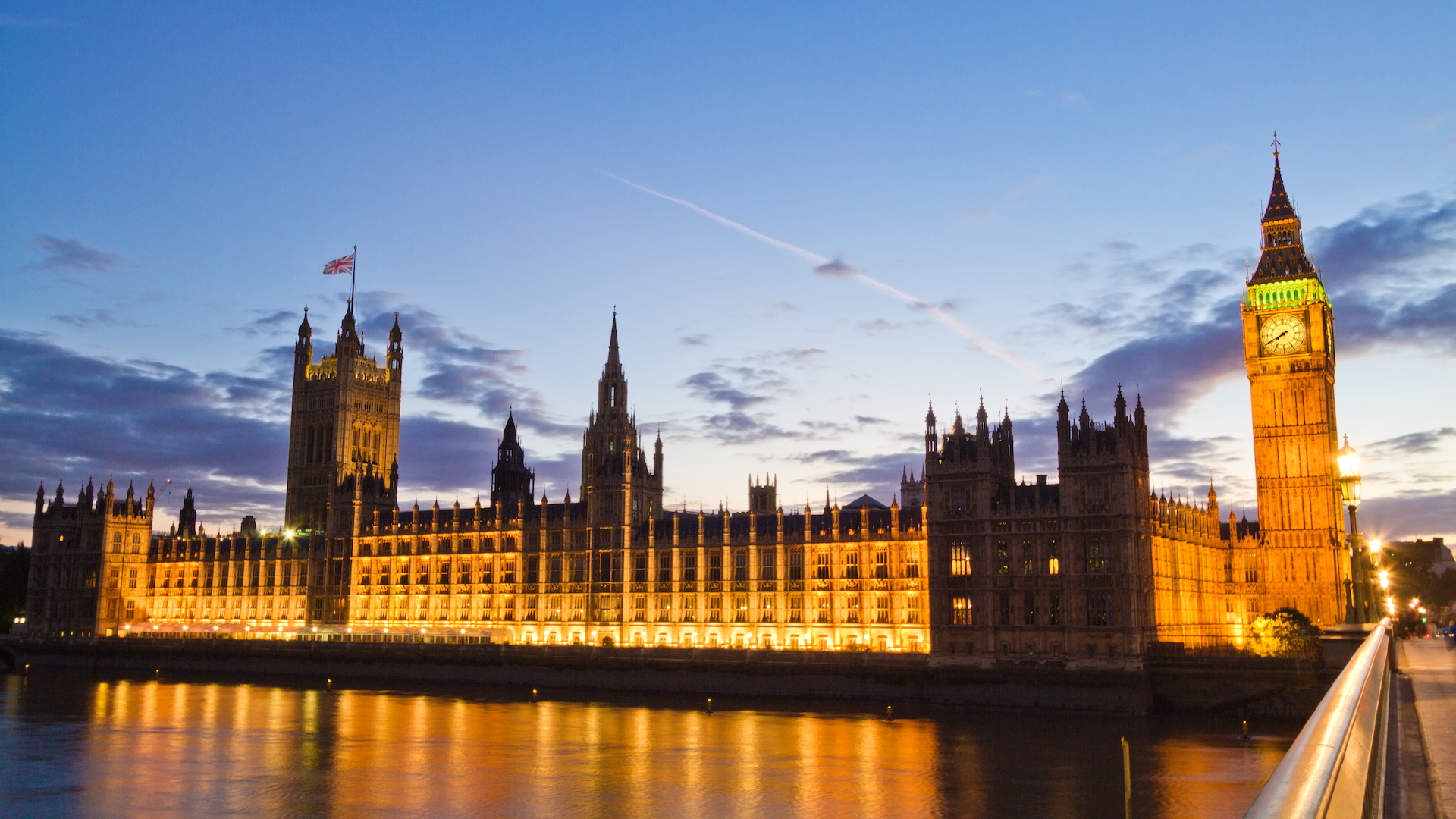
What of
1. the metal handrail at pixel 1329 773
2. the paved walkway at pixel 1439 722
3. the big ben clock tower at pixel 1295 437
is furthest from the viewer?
the big ben clock tower at pixel 1295 437

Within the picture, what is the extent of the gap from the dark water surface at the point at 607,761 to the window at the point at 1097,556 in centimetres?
1311

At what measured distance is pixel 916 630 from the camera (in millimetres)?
114375

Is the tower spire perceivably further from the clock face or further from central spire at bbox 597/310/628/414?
central spire at bbox 597/310/628/414

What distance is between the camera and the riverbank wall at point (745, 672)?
301ft

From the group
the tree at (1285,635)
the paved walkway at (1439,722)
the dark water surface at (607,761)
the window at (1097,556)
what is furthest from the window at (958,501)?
the paved walkway at (1439,722)

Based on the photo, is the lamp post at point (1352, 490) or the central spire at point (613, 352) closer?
the lamp post at point (1352, 490)

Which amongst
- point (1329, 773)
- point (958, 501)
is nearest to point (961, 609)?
point (958, 501)

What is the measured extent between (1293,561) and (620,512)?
7315 centimetres

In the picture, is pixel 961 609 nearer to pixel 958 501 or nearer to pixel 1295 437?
pixel 958 501

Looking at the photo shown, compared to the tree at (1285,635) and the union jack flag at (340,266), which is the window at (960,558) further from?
the union jack flag at (340,266)

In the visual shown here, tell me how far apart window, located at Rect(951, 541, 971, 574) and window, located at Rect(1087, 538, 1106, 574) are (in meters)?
10.6

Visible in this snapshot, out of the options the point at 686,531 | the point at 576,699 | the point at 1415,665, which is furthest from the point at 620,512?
the point at 1415,665

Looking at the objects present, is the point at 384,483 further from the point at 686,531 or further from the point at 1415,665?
the point at 1415,665

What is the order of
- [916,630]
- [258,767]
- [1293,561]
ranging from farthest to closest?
[1293,561] → [916,630] → [258,767]
